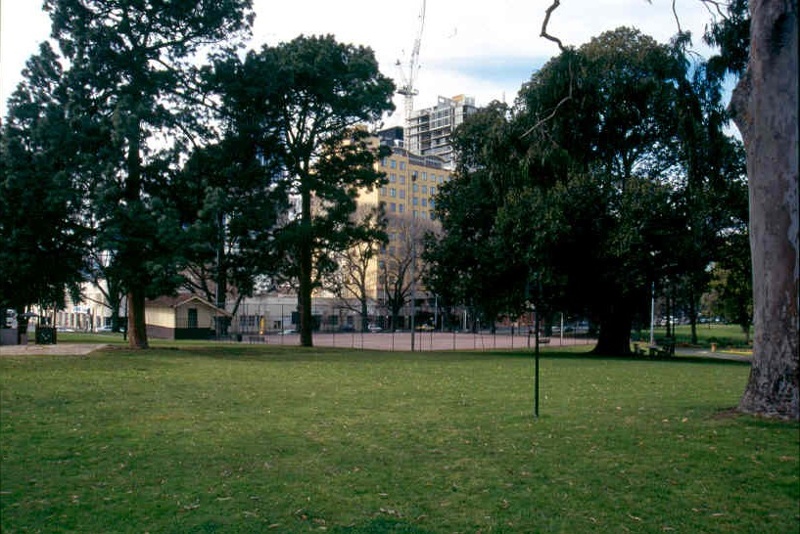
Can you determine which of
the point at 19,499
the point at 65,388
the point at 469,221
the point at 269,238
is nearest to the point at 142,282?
the point at 269,238

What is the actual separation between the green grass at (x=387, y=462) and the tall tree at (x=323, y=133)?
20.0 metres

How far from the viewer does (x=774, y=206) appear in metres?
9.10

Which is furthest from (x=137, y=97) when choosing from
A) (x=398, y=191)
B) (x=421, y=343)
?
(x=398, y=191)

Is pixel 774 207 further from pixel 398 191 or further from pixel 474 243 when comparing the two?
pixel 398 191

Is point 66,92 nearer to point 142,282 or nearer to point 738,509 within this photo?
point 142,282

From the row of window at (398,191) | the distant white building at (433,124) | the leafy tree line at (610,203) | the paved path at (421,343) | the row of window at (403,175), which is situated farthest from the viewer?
the distant white building at (433,124)

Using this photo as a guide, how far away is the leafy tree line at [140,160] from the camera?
24.9 m

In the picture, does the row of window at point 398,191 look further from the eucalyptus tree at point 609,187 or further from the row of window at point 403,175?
the eucalyptus tree at point 609,187

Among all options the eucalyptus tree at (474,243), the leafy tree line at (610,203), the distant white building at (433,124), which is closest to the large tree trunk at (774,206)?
the leafy tree line at (610,203)

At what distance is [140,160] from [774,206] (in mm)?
23170

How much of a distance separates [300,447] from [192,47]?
78.9ft

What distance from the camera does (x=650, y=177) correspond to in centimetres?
3105

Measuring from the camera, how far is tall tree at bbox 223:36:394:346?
33.0m

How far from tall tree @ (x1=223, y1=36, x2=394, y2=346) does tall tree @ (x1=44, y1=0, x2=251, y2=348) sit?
196 inches
